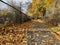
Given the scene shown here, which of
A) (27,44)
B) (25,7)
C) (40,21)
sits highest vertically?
(25,7)

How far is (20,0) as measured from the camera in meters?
1.66

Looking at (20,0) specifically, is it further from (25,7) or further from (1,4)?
(1,4)

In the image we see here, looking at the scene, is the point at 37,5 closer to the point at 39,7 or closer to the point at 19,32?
the point at 39,7

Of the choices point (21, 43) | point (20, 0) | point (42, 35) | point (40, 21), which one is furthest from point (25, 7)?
point (21, 43)

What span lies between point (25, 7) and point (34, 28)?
233 millimetres

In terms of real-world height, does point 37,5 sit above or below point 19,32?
above

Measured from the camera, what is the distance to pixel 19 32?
61.3 inches

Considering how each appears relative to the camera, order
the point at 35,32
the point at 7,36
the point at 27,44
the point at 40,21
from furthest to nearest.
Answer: the point at 40,21 < the point at 35,32 < the point at 7,36 < the point at 27,44

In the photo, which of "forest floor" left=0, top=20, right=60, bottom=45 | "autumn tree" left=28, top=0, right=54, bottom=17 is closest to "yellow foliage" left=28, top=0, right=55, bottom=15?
"autumn tree" left=28, top=0, right=54, bottom=17

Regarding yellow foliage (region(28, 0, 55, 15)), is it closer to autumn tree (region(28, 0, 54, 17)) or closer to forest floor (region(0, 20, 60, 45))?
autumn tree (region(28, 0, 54, 17))

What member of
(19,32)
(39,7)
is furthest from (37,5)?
(19,32)

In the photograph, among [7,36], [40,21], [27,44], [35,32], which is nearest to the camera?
[27,44]

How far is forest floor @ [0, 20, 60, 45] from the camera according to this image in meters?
1.37

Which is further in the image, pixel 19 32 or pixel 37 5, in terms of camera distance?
pixel 37 5
